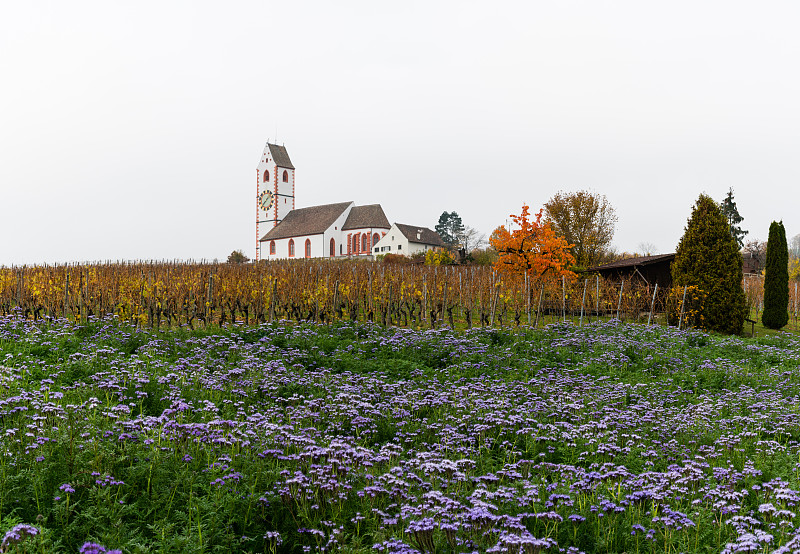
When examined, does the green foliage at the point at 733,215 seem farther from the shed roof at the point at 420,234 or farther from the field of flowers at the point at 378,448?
the field of flowers at the point at 378,448

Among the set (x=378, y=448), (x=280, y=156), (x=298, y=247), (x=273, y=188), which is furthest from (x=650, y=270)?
(x=280, y=156)

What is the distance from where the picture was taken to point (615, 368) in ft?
39.0

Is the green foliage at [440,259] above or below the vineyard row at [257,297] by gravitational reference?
above

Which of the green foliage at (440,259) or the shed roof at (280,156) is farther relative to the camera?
the shed roof at (280,156)

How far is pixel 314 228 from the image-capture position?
8038 centimetres

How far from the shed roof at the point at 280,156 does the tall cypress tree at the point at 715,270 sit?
7209 cm

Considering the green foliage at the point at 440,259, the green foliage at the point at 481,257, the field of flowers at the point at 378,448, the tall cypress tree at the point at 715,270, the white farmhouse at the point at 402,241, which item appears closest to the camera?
the field of flowers at the point at 378,448

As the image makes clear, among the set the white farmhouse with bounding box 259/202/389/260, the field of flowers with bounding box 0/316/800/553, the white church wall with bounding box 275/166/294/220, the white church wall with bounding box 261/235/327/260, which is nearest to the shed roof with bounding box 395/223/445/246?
the white farmhouse with bounding box 259/202/389/260

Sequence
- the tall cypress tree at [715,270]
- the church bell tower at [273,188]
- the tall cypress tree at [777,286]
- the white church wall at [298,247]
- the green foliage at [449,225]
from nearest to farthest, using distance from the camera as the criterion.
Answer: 1. the tall cypress tree at [715,270]
2. the tall cypress tree at [777,286]
3. the white church wall at [298,247]
4. the church bell tower at [273,188]
5. the green foliage at [449,225]

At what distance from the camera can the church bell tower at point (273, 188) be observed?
87.2m

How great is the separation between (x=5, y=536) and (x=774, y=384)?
486 inches

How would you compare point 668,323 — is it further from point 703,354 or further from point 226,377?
point 226,377

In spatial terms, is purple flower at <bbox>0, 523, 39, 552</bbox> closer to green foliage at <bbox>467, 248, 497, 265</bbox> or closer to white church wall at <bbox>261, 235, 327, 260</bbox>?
green foliage at <bbox>467, 248, 497, 265</bbox>

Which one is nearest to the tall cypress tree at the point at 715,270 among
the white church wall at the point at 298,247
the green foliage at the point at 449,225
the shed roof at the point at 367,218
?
the white church wall at the point at 298,247
